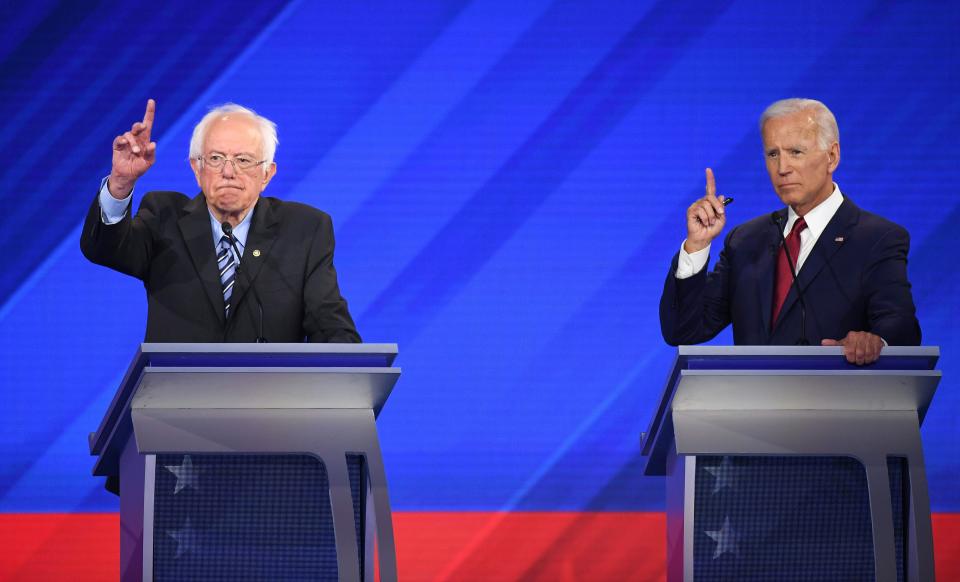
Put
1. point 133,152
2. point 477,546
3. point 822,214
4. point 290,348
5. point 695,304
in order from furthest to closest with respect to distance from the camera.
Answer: point 477,546, point 822,214, point 695,304, point 133,152, point 290,348

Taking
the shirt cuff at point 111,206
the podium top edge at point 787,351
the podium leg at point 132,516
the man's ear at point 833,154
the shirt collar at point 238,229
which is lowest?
the podium leg at point 132,516

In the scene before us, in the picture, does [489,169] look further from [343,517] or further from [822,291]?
[343,517]

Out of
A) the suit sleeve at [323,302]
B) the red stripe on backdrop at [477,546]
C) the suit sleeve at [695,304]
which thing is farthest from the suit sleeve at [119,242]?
the red stripe on backdrop at [477,546]

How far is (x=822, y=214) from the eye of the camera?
339 cm

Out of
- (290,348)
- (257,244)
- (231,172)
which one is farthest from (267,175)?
(290,348)

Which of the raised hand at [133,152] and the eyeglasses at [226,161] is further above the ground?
the eyeglasses at [226,161]

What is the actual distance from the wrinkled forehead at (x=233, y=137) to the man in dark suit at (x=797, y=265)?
1.09 m

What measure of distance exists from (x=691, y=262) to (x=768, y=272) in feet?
0.80

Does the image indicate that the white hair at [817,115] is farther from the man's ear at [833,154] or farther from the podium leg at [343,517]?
the podium leg at [343,517]

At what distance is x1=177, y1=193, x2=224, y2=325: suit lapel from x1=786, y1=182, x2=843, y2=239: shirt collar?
1415mm

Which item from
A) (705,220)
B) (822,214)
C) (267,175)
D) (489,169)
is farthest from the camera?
(489,169)

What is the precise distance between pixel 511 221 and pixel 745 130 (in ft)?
2.98

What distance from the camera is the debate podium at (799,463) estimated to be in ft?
8.71

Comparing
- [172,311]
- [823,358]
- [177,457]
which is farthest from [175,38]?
[823,358]
